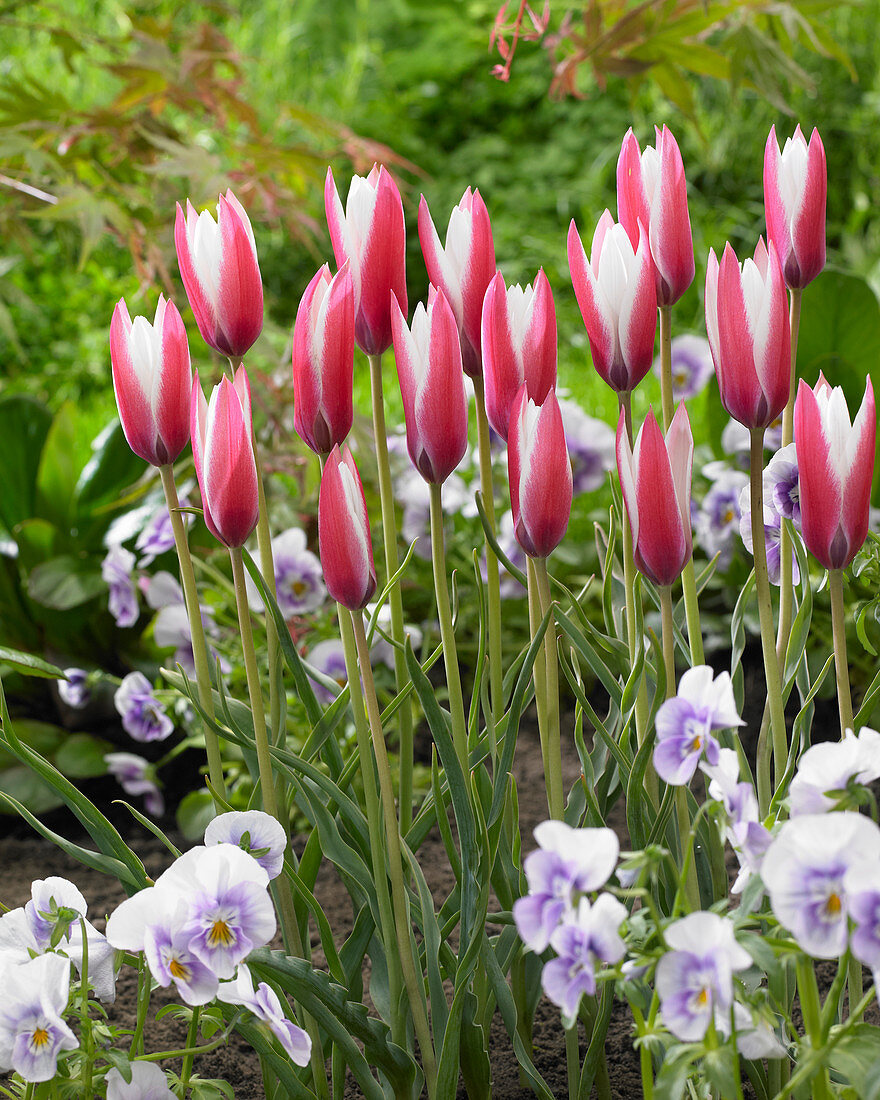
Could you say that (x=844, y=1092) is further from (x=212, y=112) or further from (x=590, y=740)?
(x=212, y=112)

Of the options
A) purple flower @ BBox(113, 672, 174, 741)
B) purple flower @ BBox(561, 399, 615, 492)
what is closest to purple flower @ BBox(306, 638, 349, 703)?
purple flower @ BBox(113, 672, 174, 741)

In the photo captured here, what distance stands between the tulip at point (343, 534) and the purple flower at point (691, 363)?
1.26 meters

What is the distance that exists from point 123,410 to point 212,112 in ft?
4.30

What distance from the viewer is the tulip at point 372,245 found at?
0.71 m

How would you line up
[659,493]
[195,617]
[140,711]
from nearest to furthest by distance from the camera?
1. [659,493]
2. [195,617]
3. [140,711]

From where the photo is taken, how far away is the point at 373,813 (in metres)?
0.73

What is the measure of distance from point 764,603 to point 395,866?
1.00 ft

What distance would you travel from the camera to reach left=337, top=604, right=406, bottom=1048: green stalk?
2.39ft

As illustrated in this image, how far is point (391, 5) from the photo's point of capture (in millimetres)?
6293

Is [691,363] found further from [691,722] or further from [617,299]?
[691,722]

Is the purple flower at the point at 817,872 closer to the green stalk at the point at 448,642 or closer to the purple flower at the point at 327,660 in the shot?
the green stalk at the point at 448,642

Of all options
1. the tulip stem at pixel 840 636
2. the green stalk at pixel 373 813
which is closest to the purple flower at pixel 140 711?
the green stalk at pixel 373 813

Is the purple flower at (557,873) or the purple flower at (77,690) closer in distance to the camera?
the purple flower at (557,873)

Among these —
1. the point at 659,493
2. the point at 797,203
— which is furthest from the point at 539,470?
the point at 797,203
